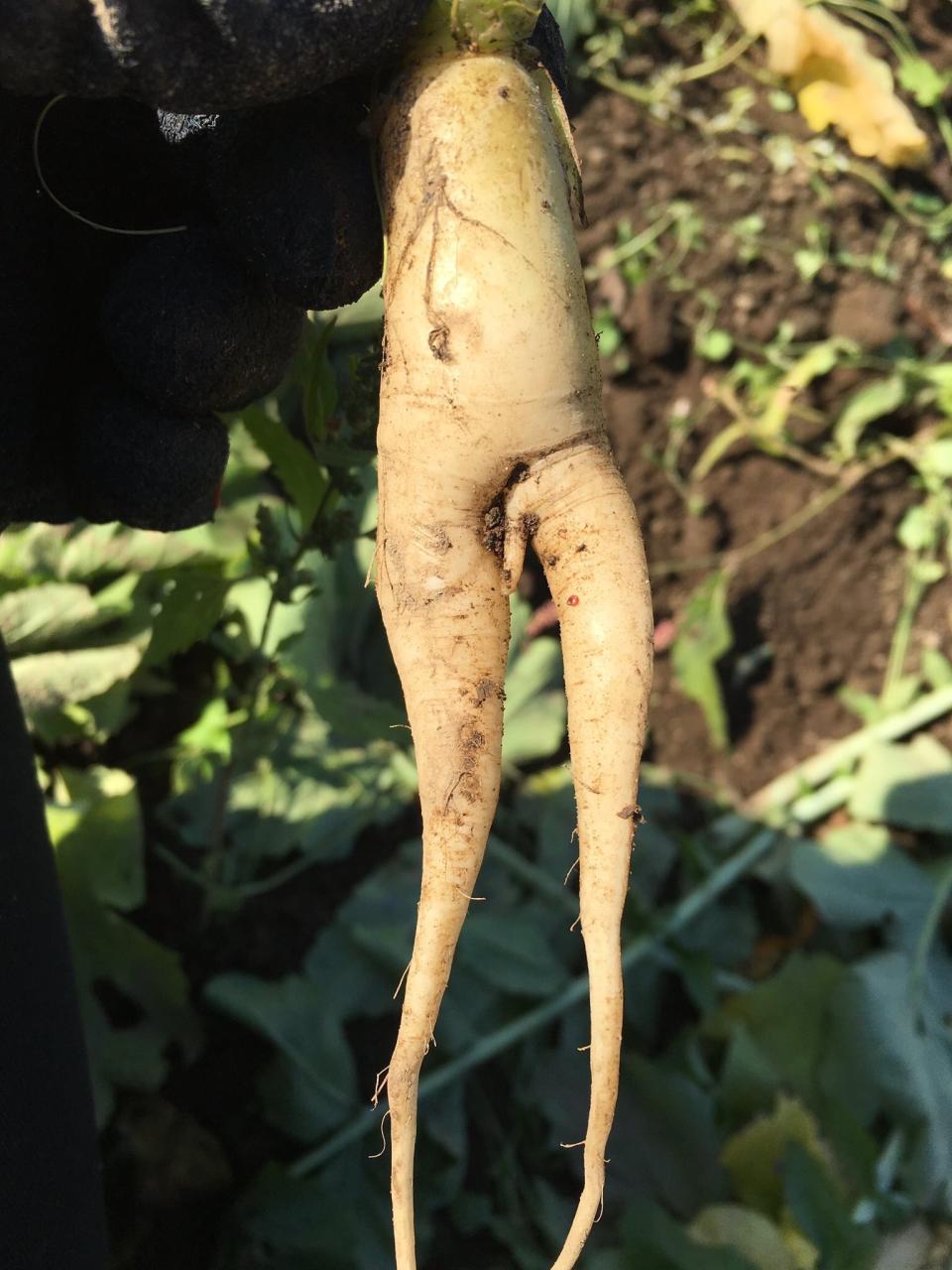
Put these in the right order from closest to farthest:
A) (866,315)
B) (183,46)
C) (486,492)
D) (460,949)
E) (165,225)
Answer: (183,46)
(486,492)
(165,225)
(460,949)
(866,315)

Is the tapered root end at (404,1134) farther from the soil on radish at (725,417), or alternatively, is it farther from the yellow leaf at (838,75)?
the yellow leaf at (838,75)

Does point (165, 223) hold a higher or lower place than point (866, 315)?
higher

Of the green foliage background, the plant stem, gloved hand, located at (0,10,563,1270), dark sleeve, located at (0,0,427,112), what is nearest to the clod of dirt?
the plant stem

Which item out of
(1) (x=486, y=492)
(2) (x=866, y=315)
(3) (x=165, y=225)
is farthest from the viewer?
(2) (x=866, y=315)

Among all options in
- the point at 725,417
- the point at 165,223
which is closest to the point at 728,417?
the point at 725,417

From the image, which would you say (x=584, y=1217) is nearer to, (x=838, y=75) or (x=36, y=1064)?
(x=36, y=1064)

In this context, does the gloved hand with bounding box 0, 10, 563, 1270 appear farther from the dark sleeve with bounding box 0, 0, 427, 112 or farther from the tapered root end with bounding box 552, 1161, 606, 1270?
the tapered root end with bounding box 552, 1161, 606, 1270

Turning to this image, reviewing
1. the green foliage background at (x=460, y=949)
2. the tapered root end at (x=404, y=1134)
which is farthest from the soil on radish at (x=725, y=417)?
the tapered root end at (x=404, y=1134)

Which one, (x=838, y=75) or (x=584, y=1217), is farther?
(x=838, y=75)
